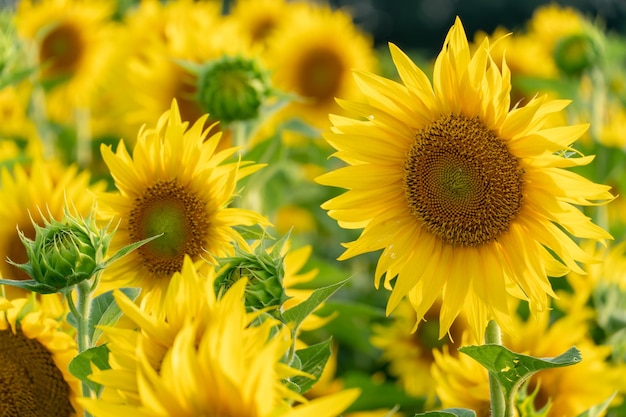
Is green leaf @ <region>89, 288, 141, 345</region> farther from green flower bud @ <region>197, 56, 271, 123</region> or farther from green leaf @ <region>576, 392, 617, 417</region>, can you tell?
green flower bud @ <region>197, 56, 271, 123</region>

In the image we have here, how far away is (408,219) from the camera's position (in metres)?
1.22

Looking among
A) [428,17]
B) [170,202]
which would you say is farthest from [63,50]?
[428,17]

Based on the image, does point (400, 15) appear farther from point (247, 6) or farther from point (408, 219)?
point (408, 219)

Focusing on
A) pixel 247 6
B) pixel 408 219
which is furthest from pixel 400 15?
pixel 408 219

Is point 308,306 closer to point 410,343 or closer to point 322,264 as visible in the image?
point 322,264

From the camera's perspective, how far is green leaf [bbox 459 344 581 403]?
3.19ft

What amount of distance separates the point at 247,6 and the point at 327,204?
206 cm

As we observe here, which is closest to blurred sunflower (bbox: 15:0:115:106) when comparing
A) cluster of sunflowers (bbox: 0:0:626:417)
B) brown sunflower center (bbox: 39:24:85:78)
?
brown sunflower center (bbox: 39:24:85:78)

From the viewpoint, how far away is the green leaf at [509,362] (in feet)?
3.19

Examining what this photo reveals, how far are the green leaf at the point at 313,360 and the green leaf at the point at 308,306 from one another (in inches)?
1.8

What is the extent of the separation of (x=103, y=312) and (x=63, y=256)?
Result: 0.12 m

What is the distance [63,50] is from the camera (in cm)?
260

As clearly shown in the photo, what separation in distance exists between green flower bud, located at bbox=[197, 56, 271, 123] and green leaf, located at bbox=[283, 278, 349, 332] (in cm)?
75

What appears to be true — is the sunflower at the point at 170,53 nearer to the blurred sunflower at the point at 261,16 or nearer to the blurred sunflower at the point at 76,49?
the blurred sunflower at the point at 76,49
